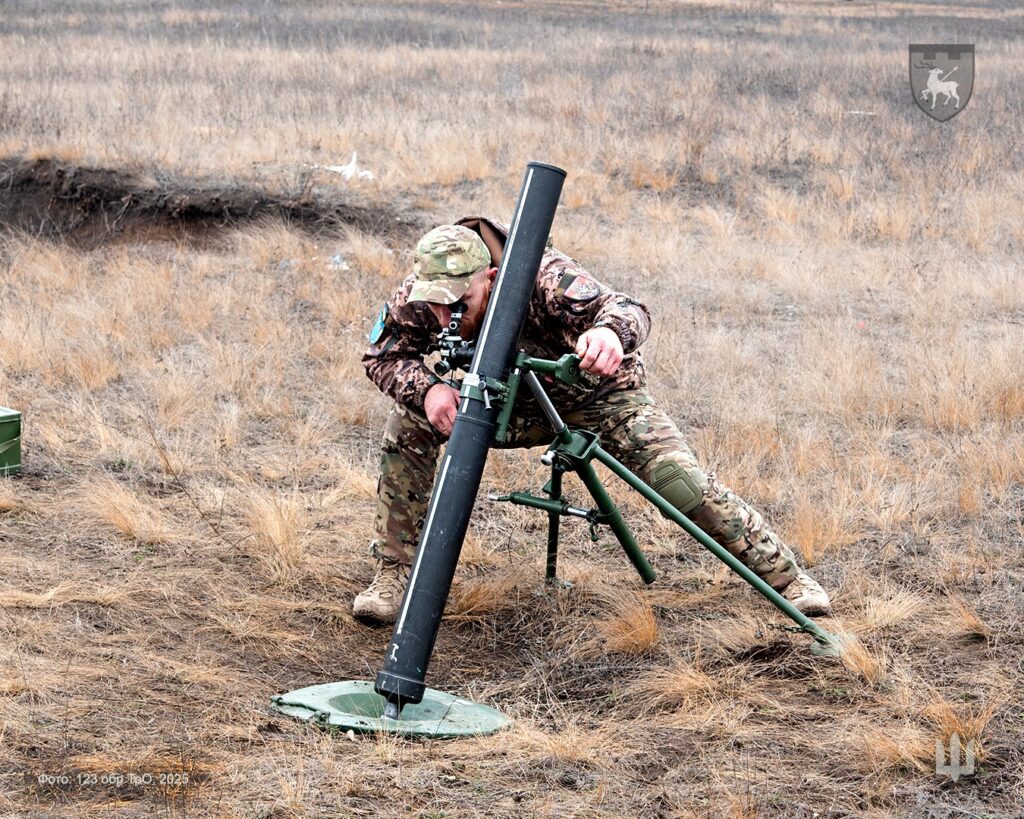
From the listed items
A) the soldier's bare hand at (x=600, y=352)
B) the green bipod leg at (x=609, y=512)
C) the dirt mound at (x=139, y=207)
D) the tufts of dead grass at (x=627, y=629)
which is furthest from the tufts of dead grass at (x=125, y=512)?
the dirt mound at (x=139, y=207)

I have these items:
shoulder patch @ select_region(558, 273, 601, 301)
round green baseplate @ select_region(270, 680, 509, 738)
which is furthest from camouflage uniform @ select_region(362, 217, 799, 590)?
round green baseplate @ select_region(270, 680, 509, 738)

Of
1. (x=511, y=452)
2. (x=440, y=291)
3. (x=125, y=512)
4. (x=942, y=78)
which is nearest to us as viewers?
(x=440, y=291)

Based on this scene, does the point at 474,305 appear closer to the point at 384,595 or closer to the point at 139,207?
the point at 384,595

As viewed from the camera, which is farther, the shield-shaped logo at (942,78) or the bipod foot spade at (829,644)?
the shield-shaped logo at (942,78)

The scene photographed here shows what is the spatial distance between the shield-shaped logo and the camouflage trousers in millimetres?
11153

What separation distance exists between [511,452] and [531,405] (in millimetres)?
1695

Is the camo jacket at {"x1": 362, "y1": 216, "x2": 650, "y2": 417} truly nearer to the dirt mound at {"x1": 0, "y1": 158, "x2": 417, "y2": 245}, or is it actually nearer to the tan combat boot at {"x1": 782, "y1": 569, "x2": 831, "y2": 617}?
the tan combat boot at {"x1": 782, "y1": 569, "x2": 831, "y2": 617}

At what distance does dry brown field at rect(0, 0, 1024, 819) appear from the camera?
3027mm

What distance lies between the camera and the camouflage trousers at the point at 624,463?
12.3 ft

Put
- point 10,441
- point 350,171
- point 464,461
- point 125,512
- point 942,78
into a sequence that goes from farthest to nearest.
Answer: point 942,78
point 350,171
point 10,441
point 125,512
point 464,461

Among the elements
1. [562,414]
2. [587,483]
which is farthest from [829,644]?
[562,414]

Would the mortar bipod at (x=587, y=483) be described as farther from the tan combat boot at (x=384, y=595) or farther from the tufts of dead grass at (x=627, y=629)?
the tan combat boot at (x=384, y=595)

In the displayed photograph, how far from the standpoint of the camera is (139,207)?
35.2 feet

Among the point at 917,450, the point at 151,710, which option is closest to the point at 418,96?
the point at 917,450
